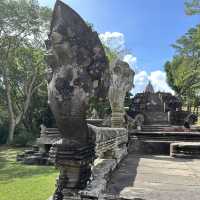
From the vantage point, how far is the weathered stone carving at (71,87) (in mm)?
3949

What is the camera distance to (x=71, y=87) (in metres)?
3.98

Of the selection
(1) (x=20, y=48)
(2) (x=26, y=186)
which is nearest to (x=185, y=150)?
(2) (x=26, y=186)

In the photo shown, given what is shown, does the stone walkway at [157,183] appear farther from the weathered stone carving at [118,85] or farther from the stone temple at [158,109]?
the stone temple at [158,109]

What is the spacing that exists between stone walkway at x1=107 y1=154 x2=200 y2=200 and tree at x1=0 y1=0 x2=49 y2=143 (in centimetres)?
2271

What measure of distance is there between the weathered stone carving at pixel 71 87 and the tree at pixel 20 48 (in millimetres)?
23123

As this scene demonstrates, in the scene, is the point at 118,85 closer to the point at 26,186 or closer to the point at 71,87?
the point at 26,186

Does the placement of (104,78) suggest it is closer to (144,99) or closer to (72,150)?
(72,150)

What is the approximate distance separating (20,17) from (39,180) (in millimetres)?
18955

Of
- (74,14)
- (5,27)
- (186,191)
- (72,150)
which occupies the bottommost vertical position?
(186,191)

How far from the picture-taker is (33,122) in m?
35.4

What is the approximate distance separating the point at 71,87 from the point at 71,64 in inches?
12.1

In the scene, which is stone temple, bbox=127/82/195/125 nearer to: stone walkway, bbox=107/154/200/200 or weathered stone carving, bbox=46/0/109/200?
stone walkway, bbox=107/154/200/200

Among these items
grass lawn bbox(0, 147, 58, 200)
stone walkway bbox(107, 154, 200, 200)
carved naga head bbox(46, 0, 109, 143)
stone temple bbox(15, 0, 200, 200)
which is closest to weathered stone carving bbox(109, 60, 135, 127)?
grass lawn bbox(0, 147, 58, 200)

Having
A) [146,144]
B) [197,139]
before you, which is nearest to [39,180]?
[146,144]
